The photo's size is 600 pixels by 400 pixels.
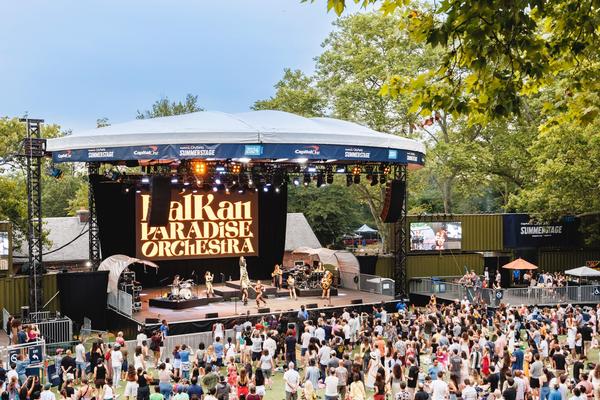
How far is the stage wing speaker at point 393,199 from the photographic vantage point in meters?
28.4

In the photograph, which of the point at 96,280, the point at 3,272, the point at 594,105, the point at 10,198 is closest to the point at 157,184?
the point at 96,280

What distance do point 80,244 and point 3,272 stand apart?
1185 centimetres

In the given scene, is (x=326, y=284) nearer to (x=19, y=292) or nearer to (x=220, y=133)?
(x=220, y=133)

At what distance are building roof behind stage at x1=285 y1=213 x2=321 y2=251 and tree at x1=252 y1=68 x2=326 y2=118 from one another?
21.3 feet

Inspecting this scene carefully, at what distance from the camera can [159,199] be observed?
2511cm

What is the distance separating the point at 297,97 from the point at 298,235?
8157mm

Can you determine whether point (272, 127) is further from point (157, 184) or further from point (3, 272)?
point (3, 272)

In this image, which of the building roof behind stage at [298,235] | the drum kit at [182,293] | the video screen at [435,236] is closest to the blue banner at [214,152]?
the drum kit at [182,293]

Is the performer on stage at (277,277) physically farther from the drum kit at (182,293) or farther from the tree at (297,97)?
the tree at (297,97)

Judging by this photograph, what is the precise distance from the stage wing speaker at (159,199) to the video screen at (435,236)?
12362 millimetres

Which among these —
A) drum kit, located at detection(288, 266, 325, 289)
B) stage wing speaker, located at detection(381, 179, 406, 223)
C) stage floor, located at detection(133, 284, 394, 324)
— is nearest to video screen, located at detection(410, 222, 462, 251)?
stage wing speaker, located at detection(381, 179, 406, 223)

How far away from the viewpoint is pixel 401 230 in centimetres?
3105

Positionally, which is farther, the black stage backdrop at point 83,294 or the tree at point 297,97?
the tree at point 297,97

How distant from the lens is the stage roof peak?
2358 cm
